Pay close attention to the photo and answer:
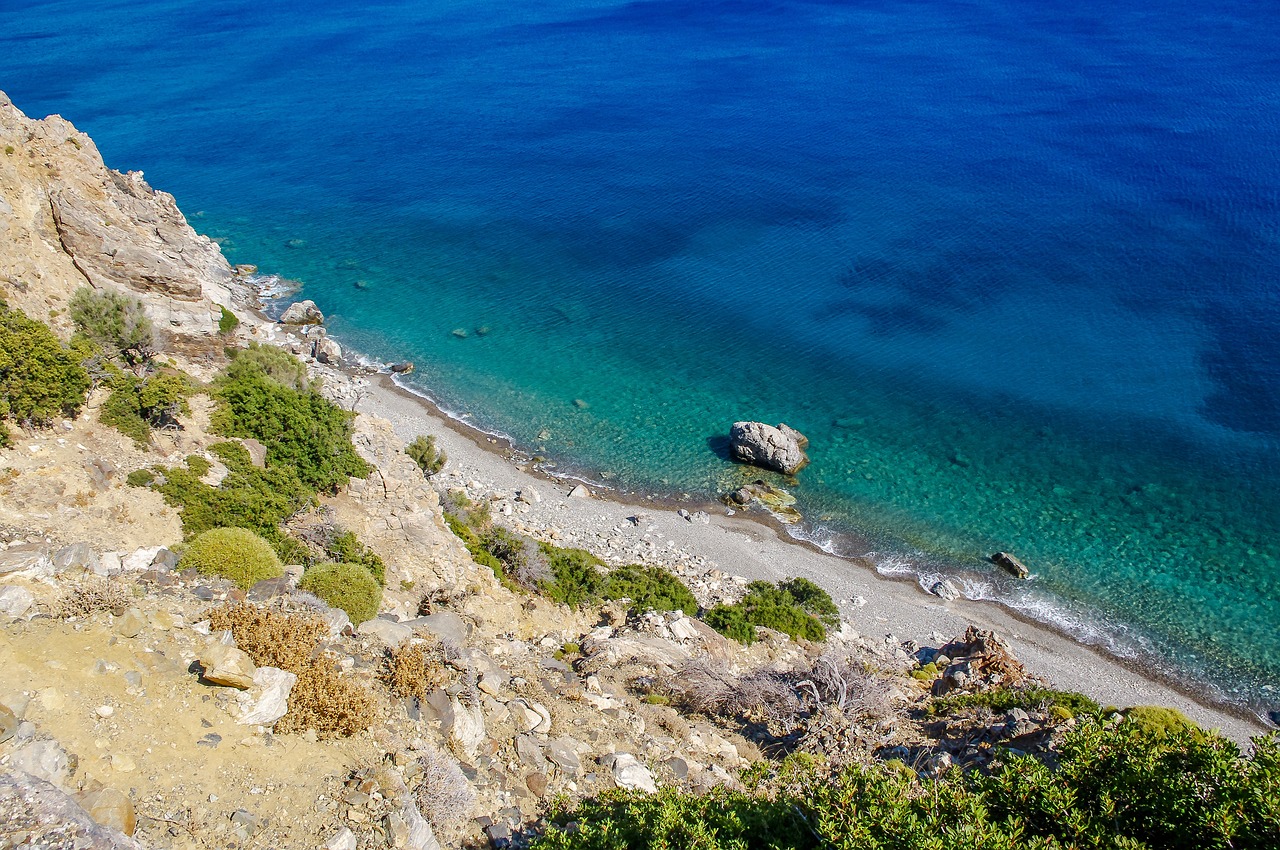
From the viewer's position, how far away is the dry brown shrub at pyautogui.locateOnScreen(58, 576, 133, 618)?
1405 centimetres

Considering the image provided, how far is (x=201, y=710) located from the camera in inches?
509

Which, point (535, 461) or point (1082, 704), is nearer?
point (1082, 704)

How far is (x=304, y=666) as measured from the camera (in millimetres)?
14430

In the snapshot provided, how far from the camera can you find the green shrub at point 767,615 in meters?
27.2

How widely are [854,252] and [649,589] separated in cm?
4544

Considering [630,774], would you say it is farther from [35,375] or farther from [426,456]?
[426,456]

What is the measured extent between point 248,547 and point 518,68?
373 ft

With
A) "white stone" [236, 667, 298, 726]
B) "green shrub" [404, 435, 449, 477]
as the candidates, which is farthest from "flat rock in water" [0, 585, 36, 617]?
"green shrub" [404, 435, 449, 477]

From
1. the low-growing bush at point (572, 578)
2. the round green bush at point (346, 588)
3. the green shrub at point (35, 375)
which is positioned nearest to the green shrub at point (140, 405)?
the green shrub at point (35, 375)

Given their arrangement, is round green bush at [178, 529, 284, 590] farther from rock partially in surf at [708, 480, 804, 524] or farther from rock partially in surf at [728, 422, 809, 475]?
rock partially in surf at [728, 422, 809, 475]

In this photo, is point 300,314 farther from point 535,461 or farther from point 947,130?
point 947,130

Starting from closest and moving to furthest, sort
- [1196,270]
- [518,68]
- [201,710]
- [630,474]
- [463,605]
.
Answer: [201,710] < [463,605] < [630,474] < [1196,270] < [518,68]

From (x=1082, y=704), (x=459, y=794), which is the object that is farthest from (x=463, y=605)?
(x=1082, y=704)

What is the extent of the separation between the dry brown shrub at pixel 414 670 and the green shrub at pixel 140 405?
1237 cm
